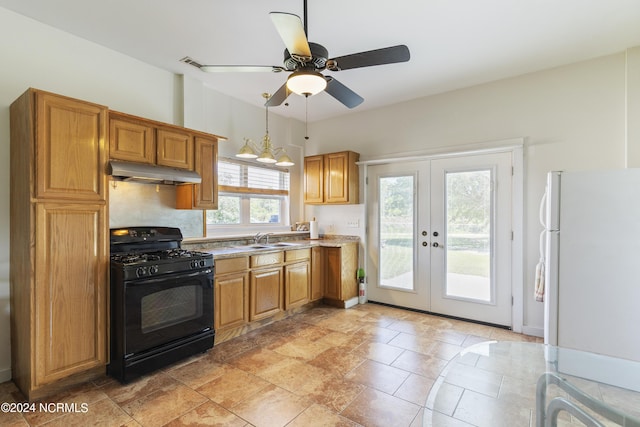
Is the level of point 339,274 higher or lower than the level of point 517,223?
lower

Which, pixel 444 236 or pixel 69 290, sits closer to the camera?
pixel 69 290

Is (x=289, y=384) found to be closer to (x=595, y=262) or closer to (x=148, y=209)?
(x=148, y=209)

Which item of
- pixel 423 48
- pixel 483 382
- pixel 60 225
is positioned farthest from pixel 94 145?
pixel 483 382

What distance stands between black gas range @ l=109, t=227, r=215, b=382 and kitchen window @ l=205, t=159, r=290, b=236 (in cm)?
95

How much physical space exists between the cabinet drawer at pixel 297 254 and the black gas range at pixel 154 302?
1.10m

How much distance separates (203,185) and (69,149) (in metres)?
1.22

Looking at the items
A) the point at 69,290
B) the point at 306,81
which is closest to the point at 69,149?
the point at 69,290

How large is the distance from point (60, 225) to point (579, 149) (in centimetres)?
465

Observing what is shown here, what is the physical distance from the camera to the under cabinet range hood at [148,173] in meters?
2.46

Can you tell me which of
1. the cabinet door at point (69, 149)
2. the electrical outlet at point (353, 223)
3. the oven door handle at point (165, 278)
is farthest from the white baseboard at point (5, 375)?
the electrical outlet at point (353, 223)

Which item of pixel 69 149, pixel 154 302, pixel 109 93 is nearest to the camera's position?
pixel 69 149

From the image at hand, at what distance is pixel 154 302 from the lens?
2.53 m

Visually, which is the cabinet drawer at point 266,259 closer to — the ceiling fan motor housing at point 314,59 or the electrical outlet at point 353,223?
the electrical outlet at point 353,223

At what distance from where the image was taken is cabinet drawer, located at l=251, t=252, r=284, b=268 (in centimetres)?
343
